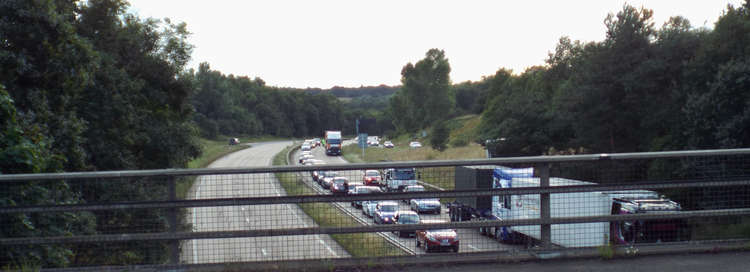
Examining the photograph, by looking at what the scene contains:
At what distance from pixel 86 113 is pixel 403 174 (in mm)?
19261

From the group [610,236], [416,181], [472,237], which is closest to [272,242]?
[416,181]

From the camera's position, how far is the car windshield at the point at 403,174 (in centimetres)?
554

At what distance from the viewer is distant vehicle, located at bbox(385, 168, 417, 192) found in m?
5.51

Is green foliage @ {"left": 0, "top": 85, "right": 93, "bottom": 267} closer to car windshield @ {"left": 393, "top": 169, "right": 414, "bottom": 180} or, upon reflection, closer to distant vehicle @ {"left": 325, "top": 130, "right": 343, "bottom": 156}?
car windshield @ {"left": 393, "top": 169, "right": 414, "bottom": 180}

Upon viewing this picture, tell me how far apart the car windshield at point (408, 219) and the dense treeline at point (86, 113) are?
8.42ft

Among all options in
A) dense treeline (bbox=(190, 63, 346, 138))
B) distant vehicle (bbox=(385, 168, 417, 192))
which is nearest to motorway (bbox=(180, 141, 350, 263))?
distant vehicle (bbox=(385, 168, 417, 192))

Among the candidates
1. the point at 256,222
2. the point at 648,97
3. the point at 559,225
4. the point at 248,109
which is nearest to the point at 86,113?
the point at 256,222

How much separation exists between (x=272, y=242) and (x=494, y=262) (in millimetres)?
2288

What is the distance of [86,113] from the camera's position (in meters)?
21.1

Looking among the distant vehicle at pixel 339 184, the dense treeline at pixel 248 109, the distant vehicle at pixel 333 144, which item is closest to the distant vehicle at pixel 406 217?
the distant vehicle at pixel 339 184

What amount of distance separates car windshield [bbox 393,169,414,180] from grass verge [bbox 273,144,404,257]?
0.62 meters

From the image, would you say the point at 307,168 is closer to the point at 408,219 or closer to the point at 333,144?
the point at 408,219

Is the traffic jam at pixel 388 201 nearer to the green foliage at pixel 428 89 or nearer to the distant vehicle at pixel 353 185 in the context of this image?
the distant vehicle at pixel 353 185

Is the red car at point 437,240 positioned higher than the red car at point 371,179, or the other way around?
the red car at point 371,179
